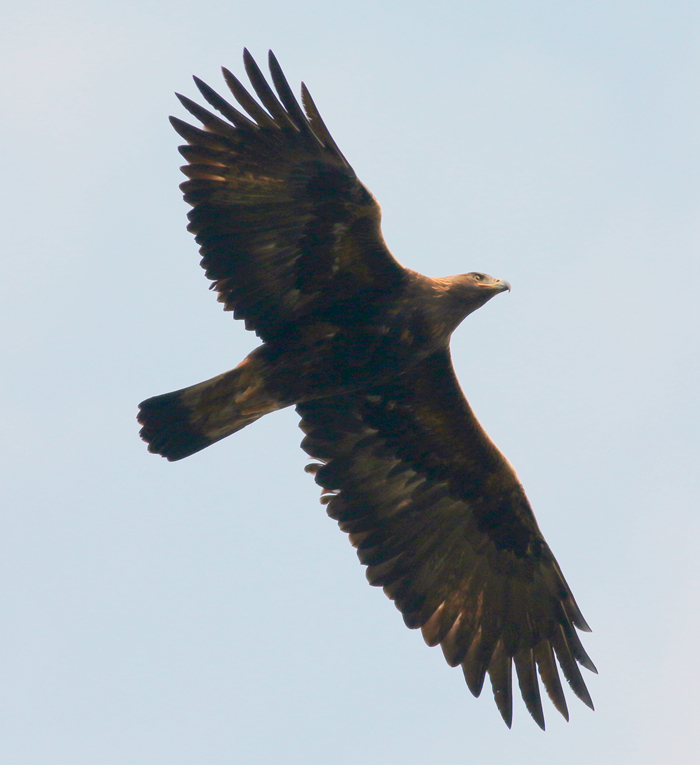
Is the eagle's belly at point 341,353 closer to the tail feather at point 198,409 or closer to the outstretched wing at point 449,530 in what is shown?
the tail feather at point 198,409

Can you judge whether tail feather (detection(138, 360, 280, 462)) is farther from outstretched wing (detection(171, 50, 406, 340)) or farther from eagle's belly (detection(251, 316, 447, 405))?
outstretched wing (detection(171, 50, 406, 340))

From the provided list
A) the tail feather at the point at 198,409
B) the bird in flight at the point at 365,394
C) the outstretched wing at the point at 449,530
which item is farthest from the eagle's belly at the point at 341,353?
the outstretched wing at the point at 449,530

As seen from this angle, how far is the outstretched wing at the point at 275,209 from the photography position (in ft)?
32.4

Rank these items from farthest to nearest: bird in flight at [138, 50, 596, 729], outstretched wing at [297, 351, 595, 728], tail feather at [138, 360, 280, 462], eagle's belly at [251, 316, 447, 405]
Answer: outstretched wing at [297, 351, 595, 728] < tail feather at [138, 360, 280, 462] < eagle's belly at [251, 316, 447, 405] < bird in flight at [138, 50, 596, 729]

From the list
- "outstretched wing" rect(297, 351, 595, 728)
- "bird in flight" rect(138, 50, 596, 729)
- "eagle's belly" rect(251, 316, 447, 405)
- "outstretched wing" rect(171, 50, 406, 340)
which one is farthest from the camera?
"outstretched wing" rect(297, 351, 595, 728)

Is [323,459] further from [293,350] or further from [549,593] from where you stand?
[549,593]

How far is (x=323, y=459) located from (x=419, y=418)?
98 centimetres

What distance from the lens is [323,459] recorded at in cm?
1159

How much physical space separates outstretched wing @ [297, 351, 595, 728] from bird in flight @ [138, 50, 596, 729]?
0.01m

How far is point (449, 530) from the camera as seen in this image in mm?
11828

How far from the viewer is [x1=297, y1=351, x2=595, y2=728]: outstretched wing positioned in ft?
37.4

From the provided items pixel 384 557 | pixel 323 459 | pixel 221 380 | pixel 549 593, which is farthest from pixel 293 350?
pixel 549 593

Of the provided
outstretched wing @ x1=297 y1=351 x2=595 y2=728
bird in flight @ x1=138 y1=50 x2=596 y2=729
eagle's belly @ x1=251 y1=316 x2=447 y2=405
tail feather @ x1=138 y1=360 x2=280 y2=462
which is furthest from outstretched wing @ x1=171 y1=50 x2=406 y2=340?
outstretched wing @ x1=297 y1=351 x2=595 y2=728

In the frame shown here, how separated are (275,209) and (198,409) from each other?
189 cm
